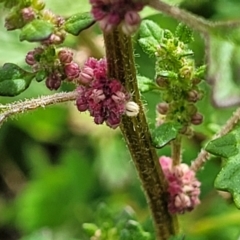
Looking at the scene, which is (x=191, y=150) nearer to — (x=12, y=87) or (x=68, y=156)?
(x=68, y=156)

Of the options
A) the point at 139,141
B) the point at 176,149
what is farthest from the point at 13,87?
the point at 176,149

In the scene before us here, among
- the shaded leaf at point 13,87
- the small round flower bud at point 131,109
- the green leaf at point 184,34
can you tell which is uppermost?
the shaded leaf at point 13,87

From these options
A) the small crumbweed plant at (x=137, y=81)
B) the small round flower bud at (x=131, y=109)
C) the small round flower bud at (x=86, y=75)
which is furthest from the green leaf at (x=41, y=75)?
the small round flower bud at (x=131, y=109)

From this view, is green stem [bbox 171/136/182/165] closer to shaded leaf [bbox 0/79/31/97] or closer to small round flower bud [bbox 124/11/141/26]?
shaded leaf [bbox 0/79/31/97]

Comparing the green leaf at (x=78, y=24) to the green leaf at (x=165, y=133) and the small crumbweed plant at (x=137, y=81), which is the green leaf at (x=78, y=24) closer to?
the small crumbweed plant at (x=137, y=81)

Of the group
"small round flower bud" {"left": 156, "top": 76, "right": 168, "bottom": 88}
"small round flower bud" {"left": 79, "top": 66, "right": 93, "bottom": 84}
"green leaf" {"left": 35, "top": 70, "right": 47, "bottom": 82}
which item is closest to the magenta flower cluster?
"small round flower bud" {"left": 79, "top": 66, "right": 93, "bottom": 84}

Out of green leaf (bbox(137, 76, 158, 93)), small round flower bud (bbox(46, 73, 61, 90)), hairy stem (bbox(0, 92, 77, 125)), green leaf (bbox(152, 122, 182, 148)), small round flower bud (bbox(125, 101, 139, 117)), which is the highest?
small round flower bud (bbox(46, 73, 61, 90))

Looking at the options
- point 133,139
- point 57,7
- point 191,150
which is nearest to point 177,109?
point 133,139
